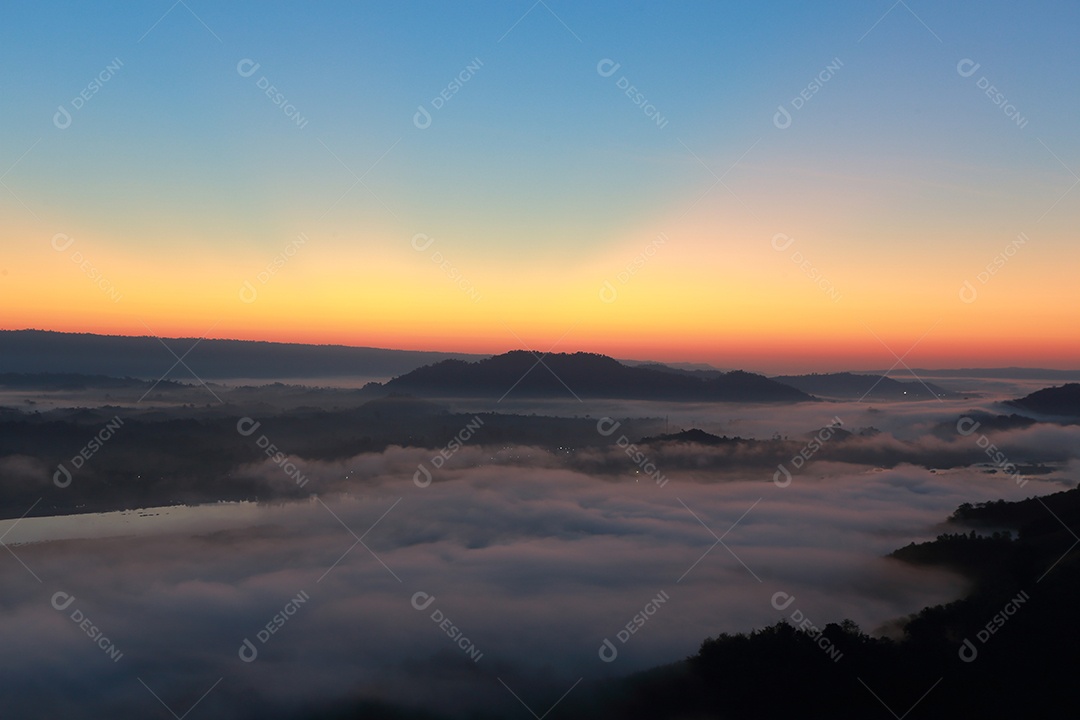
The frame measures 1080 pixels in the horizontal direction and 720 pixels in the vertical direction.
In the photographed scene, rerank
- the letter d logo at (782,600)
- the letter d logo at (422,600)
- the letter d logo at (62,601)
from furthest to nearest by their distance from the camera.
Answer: the letter d logo at (62,601) < the letter d logo at (422,600) < the letter d logo at (782,600)

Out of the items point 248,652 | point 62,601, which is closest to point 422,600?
point 248,652

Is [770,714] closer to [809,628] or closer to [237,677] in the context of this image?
[809,628]

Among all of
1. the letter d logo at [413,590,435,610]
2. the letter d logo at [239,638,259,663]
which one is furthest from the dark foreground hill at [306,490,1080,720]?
the letter d logo at [413,590,435,610]

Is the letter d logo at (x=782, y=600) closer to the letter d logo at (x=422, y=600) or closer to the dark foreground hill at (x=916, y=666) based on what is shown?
the dark foreground hill at (x=916, y=666)

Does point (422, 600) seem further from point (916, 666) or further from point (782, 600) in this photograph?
point (916, 666)

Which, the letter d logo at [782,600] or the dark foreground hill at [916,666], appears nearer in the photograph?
the dark foreground hill at [916,666]

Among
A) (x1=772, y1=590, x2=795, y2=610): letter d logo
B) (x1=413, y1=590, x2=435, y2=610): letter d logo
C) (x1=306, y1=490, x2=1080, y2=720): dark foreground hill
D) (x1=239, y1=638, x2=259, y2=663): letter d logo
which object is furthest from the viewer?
(x1=413, y1=590, x2=435, y2=610): letter d logo

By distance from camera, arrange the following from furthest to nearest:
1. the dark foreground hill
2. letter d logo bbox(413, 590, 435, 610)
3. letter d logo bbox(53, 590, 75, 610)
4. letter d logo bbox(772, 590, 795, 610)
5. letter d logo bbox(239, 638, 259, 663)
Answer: letter d logo bbox(53, 590, 75, 610), letter d logo bbox(413, 590, 435, 610), letter d logo bbox(239, 638, 259, 663), letter d logo bbox(772, 590, 795, 610), the dark foreground hill

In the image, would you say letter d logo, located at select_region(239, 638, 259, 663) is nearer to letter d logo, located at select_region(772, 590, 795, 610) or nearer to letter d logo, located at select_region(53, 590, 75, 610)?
letter d logo, located at select_region(53, 590, 75, 610)

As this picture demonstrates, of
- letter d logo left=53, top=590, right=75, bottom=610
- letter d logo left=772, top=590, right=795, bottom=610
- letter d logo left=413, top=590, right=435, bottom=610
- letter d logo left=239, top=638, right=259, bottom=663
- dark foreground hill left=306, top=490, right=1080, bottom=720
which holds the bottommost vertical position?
letter d logo left=772, top=590, right=795, bottom=610

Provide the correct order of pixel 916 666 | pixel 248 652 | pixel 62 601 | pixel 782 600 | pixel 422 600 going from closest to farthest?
1. pixel 916 666
2. pixel 782 600
3. pixel 248 652
4. pixel 422 600
5. pixel 62 601

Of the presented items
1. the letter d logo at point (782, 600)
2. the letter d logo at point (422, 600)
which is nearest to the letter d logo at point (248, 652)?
the letter d logo at point (422, 600)
